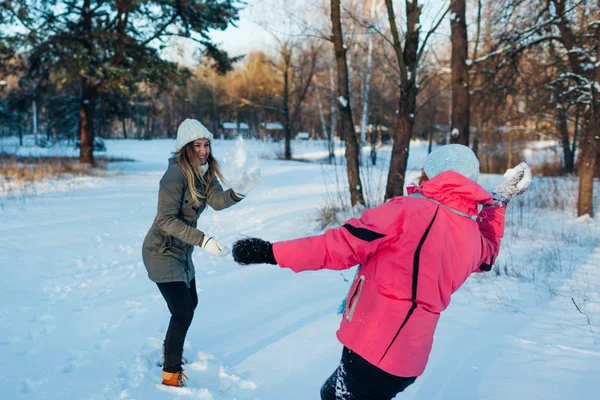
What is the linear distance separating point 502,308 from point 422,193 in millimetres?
3266

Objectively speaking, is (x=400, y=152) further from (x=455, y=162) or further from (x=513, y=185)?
(x=455, y=162)

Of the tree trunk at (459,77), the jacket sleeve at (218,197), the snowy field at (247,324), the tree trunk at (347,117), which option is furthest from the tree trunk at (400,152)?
the jacket sleeve at (218,197)

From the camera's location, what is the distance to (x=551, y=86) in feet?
40.4

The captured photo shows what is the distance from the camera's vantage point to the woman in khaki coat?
2879 mm

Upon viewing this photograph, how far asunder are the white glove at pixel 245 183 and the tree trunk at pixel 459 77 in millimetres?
6453

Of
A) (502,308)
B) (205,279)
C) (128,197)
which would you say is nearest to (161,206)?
(205,279)

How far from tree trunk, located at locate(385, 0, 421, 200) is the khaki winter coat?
563 centimetres

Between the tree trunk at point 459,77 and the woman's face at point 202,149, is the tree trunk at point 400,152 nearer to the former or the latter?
the tree trunk at point 459,77

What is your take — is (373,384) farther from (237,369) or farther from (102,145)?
(102,145)

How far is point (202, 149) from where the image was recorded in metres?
3.13

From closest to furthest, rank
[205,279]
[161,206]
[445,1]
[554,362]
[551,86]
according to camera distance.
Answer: [161,206], [554,362], [205,279], [445,1], [551,86]

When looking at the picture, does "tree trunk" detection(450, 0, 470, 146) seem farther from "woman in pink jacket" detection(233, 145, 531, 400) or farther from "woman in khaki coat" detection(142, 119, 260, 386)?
"woman in pink jacket" detection(233, 145, 531, 400)

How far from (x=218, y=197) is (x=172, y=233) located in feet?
1.60

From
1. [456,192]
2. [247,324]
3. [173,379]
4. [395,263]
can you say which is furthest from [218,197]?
[456,192]
